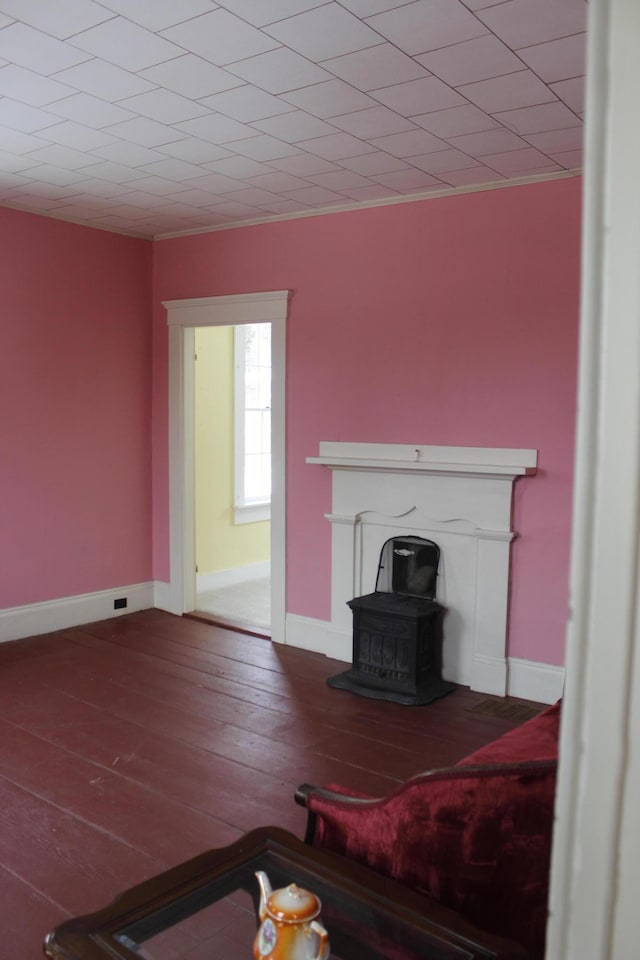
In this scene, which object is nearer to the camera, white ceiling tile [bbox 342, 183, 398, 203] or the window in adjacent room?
white ceiling tile [bbox 342, 183, 398, 203]

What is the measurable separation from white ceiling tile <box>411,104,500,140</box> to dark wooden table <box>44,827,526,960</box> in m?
2.79

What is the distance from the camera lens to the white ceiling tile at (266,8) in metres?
2.32

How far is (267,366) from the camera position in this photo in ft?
23.8

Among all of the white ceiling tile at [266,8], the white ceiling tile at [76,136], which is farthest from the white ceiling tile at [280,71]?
the white ceiling tile at [76,136]

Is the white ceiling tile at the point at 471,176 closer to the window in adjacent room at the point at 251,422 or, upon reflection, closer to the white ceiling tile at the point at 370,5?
the white ceiling tile at the point at 370,5

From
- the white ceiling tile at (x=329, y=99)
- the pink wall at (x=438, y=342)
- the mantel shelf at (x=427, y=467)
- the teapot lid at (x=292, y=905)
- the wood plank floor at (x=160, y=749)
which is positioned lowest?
the wood plank floor at (x=160, y=749)

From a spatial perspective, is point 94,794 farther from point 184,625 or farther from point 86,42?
point 86,42

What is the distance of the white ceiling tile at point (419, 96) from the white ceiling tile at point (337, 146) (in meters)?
0.40

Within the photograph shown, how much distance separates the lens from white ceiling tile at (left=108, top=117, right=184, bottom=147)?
3393 mm

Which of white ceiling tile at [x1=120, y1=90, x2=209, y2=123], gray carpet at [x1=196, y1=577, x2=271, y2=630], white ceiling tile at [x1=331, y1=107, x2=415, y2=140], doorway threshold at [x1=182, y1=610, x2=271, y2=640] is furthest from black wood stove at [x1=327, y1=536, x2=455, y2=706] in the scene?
white ceiling tile at [x1=120, y1=90, x2=209, y2=123]

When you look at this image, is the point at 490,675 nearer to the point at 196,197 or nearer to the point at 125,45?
the point at 196,197

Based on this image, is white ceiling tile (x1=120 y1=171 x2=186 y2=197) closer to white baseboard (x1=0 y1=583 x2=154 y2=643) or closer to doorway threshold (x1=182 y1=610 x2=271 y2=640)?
white baseboard (x1=0 y1=583 x2=154 y2=643)

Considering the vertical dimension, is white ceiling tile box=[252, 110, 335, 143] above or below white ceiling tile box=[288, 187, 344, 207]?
below

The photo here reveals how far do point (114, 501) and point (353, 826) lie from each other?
4.35m
